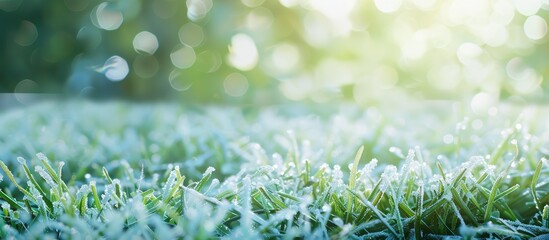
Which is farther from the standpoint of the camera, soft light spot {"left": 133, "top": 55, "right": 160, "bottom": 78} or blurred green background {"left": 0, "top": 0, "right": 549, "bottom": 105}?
soft light spot {"left": 133, "top": 55, "right": 160, "bottom": 78}

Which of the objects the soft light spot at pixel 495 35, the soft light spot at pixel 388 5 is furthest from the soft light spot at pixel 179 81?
the soft light spot at pixel 495 35

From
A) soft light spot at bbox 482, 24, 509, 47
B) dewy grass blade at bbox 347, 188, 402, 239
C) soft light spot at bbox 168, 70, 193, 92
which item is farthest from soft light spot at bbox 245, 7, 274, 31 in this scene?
dewy grass blade at bbox 347, 188, 402, 239

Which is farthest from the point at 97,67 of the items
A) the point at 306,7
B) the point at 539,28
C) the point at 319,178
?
the point at 539,28

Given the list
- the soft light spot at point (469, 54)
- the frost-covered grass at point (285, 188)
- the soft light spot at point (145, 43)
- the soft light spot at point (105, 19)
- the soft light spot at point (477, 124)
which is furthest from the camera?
the soft light spot at point (469, 54)

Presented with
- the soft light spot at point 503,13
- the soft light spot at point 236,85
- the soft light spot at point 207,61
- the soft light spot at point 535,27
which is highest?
the soft light spot at point 503,13

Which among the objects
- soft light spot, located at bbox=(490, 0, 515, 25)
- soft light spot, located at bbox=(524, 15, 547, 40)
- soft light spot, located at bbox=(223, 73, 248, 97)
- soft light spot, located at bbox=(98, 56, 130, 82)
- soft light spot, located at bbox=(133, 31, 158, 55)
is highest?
soft light spot, located at bbox=(490, 0, 515, 25)

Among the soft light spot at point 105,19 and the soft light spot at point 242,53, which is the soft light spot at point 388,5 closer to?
the soft light spot at point 242,53

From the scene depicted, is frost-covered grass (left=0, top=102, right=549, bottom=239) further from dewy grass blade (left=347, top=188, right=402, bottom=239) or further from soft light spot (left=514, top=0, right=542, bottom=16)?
soft light spot (left=514, top=0, right=542, bottom=16)

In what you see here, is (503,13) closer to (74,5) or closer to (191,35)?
(191,35)
